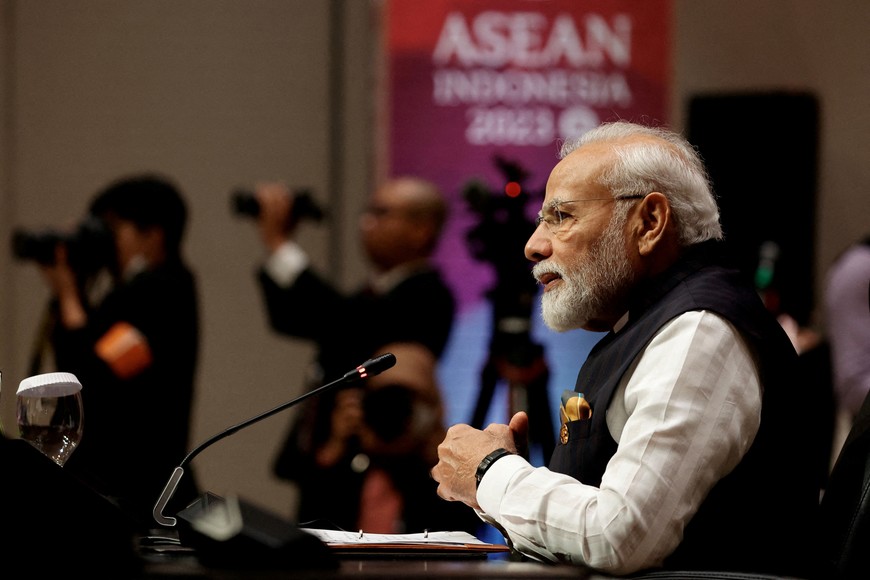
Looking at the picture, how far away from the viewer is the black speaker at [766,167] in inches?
181

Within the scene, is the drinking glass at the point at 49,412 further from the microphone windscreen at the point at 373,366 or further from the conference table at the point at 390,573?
the conference table at the point at 390,573

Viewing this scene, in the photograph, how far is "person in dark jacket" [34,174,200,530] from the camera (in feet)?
11.0

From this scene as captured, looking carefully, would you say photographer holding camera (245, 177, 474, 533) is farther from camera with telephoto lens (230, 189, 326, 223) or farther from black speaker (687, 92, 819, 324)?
black speaker (687, 92, 819, 324)

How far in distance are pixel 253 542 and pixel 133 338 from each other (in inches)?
90.6

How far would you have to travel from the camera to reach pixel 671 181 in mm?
1849

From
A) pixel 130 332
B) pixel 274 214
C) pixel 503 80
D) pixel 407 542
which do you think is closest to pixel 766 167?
pixel 503 80

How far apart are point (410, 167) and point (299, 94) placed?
807 mm

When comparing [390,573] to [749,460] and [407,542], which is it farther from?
[749,460]

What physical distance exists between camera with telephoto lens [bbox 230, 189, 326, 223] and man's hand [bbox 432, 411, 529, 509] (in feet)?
7.91

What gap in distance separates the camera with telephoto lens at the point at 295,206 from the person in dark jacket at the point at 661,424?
91.0 inches

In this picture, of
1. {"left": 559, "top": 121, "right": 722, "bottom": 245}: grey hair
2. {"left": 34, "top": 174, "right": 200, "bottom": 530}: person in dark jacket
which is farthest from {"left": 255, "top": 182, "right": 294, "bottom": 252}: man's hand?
{"left": 559, "top": 121, "right": 722, "bottom": 245}: grey hair

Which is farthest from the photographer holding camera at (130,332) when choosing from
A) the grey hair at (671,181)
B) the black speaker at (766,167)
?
the black speaker at (766,167)

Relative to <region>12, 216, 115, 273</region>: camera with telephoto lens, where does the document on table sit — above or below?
below

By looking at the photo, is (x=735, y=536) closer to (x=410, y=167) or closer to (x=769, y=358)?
(x=769, y=358)
